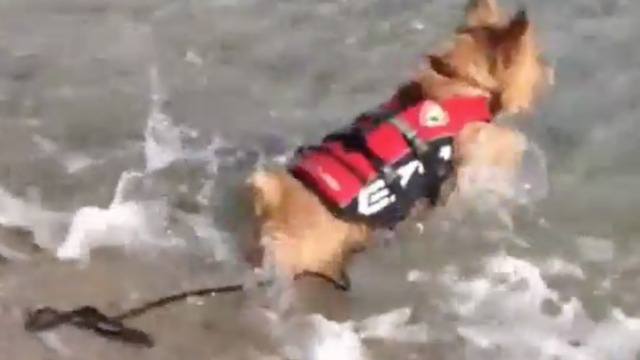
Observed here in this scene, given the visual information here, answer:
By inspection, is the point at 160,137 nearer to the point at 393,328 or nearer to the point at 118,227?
the point at 118,227

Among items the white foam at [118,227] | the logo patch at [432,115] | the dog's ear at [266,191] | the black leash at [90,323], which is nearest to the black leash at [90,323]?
the black leash at [90,323]

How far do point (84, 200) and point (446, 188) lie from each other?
100 centimetres

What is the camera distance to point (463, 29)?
3016mm

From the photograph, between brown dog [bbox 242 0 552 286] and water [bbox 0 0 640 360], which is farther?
water [bbox 0 0 640 360]

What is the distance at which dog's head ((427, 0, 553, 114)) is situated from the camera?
114 inches

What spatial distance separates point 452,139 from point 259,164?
73 centimetres

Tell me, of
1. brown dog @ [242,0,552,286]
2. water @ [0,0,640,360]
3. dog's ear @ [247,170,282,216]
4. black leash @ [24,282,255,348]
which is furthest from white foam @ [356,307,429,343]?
black leash @ [24,282,255,348]

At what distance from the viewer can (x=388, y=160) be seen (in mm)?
2752

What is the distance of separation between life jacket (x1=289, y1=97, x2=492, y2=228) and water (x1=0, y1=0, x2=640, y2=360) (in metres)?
0.28

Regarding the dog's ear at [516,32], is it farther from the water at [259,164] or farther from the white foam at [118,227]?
the white foam at [118,227]

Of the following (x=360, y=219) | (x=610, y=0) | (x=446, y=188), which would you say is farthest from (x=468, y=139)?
(x=610, y=0)

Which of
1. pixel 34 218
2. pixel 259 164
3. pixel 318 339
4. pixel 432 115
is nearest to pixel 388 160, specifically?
pixel 432 115

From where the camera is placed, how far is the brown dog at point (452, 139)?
261cm

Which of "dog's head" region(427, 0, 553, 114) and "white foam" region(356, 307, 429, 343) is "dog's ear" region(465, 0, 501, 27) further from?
"white foam" region(356, 307, 429, 343)
